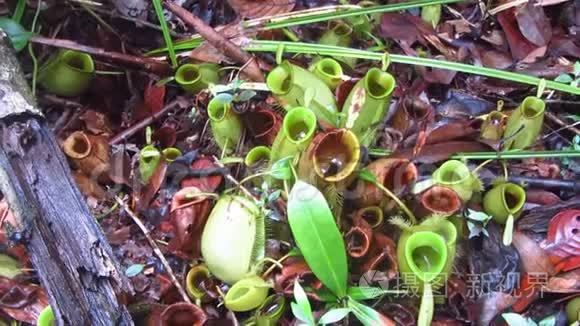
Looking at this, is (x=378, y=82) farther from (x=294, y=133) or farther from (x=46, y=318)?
(x=46, y=318)

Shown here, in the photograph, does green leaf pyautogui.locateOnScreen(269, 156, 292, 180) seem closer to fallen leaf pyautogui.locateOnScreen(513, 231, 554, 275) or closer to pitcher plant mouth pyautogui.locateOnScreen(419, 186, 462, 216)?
pitcher plant mouth pyautogui.locateOnScreen(419, 186, 462, 216)

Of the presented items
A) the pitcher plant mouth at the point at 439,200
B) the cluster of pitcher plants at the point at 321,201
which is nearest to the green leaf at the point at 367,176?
the cluster of pitcher plants at the point at 321,201

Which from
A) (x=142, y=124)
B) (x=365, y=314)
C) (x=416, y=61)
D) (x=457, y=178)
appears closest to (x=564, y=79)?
(x=416, y=61)

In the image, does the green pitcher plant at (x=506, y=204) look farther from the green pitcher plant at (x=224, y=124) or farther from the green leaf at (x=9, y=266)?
the green leaf at (x=9, y=266)

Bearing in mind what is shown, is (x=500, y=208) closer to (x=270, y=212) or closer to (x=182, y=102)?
(x=270, y=212)

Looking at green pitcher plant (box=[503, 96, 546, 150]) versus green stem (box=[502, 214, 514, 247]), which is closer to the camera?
green stem (box=[502, 214, 514, 247])

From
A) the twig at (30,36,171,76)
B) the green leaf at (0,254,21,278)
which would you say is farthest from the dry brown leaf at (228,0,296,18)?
the green leaf at (0,254,21,278)

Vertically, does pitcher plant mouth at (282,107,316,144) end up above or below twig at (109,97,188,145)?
above
